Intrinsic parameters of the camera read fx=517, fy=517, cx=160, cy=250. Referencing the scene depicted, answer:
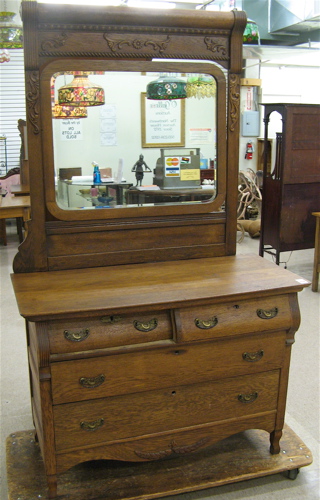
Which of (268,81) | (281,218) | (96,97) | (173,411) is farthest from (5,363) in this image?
(268,81)

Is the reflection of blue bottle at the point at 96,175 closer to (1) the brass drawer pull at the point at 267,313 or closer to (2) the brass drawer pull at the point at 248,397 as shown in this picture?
(1) the brass drawer pull at the point at 267,313

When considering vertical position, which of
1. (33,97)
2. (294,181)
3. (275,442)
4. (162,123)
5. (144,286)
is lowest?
(275,442)

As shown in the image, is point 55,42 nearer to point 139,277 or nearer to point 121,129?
point 121,129

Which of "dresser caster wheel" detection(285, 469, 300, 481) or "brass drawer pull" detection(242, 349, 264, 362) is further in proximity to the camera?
"dresser caster wheel" detection(285, 469, 300, 481)

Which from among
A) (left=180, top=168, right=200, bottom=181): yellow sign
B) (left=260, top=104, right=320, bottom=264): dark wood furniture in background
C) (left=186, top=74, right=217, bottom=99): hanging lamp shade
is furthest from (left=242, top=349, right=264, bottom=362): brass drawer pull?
(left=260, top=104, right=320, bottom=264): dark wood furniture in background

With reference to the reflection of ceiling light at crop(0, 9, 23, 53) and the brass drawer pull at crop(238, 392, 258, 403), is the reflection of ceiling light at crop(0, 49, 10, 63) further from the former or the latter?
the brass drawer pull at crop(238, 392, 258, 403)

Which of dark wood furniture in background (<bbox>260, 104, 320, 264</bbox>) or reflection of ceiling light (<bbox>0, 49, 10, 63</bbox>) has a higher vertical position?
reflection of ceiling light (<bbox>0, 49, 10, 63</bbox>)

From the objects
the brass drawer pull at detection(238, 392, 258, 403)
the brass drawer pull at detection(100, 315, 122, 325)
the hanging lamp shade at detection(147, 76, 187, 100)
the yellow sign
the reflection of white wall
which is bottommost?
the brass drawer pull at detection(238, 392, 258, 403)

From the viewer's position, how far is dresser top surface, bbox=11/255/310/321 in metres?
2.02

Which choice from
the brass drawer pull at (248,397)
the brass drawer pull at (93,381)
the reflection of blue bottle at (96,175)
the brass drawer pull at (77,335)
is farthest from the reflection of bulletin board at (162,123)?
the brass drawer pull at (248,397)

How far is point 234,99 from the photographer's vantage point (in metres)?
2.55

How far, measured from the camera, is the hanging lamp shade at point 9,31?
5492mm

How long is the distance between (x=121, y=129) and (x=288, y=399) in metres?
1.90

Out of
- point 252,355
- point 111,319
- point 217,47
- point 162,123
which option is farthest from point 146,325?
point 217,47
